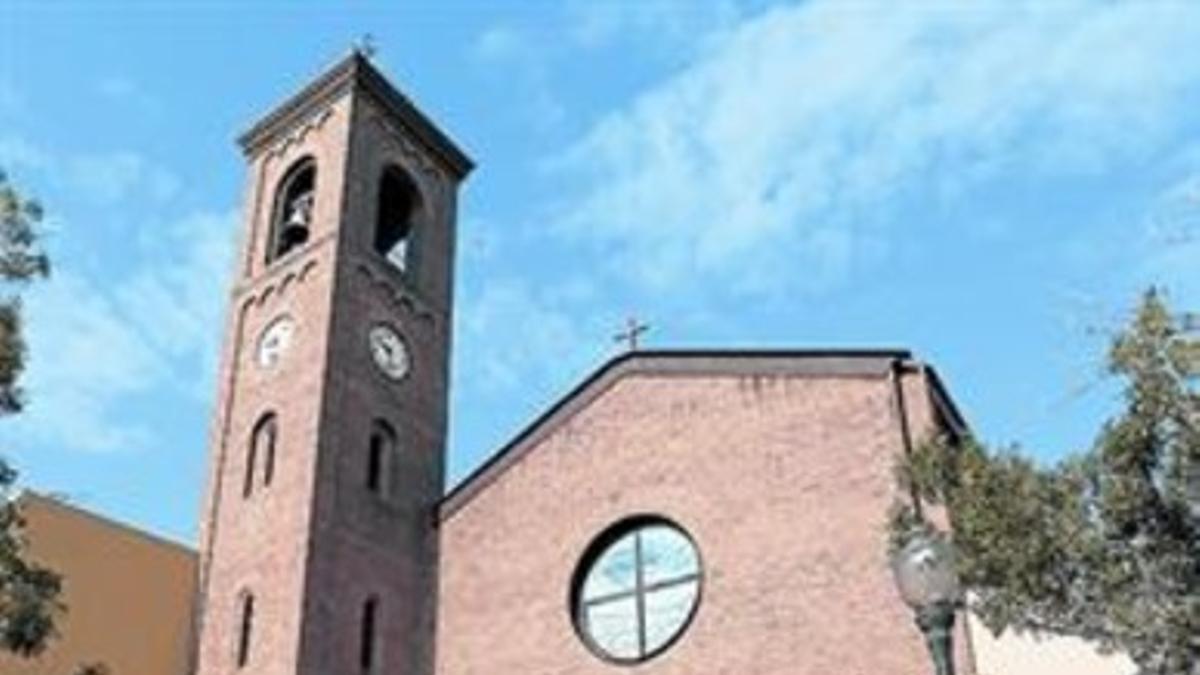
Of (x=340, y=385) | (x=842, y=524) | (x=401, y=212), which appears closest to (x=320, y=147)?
(x=401, y=212)

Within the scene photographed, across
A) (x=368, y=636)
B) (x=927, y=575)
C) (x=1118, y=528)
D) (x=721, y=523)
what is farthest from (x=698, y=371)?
(x=927, y=575)

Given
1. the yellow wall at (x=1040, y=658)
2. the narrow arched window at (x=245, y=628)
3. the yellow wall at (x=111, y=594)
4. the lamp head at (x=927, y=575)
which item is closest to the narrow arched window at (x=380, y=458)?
the narrow arched window at (x=245, y=628)

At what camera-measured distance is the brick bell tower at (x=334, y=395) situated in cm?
2061

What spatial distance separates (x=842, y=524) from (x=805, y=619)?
114 centimetres

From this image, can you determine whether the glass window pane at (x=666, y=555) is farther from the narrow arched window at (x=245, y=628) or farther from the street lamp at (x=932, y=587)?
the street lamp at (x=932, y=587)

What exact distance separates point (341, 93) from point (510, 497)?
6.88m

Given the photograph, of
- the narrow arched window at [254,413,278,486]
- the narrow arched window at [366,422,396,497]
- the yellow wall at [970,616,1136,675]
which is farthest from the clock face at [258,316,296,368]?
the yellow wall at [970,616,1136,675]

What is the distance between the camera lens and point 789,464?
1961 cm

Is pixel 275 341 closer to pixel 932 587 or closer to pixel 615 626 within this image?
pixel 615 626

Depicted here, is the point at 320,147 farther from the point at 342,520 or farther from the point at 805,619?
the point at 805,619

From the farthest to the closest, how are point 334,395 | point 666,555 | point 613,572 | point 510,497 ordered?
point 334,395 → point 510,497 → point 613,572 → point 666,555

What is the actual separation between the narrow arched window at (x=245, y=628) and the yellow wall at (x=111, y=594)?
2.77ft

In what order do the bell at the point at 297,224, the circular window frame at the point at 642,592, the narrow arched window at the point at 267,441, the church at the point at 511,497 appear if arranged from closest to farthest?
the church at the point at 511,497
the circular window frame at the point at 642,592
the narrow arched window at the point at 267,441
the bell at the point at 297,224

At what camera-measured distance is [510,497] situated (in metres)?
21.7
